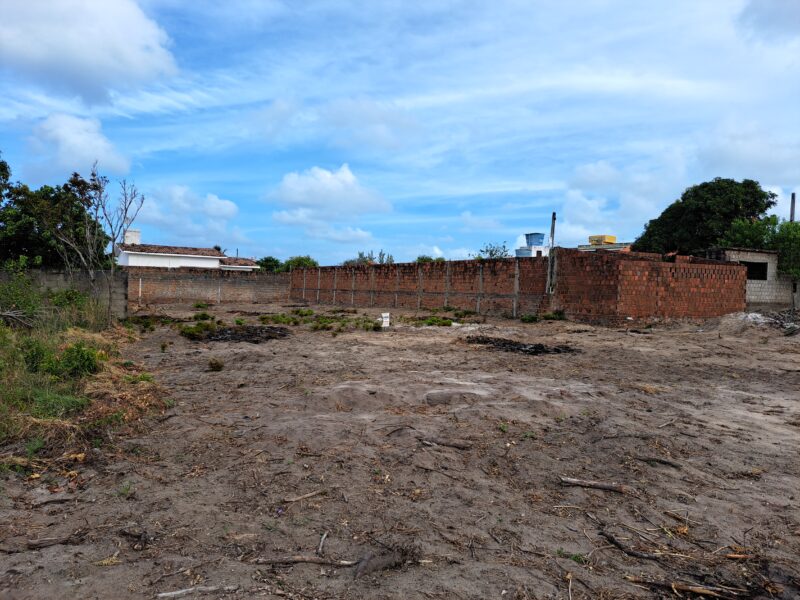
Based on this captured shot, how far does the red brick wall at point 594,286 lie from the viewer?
17.7 metres

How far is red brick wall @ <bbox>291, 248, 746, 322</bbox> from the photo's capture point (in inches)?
698

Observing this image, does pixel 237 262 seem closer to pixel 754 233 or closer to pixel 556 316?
pixel 556 316

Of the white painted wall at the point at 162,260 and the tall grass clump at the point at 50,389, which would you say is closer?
the tall grass clump at the point at 50,389

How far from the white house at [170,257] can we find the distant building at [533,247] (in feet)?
74.9

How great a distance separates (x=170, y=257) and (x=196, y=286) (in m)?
14.9

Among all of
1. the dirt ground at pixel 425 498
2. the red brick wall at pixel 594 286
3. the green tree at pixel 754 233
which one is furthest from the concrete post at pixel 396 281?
the dirt ground at pixel 425 498

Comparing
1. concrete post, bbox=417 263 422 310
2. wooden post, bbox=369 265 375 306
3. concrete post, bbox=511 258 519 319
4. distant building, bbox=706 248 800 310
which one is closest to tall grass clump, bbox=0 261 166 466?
concrete post, bbox=511 258 519 319

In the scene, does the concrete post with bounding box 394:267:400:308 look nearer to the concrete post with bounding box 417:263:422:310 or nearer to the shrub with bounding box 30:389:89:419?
the concrete post with bounding box 417:263:422:310

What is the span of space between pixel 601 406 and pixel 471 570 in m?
4.21

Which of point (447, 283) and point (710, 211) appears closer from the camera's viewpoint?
point (447, 283)

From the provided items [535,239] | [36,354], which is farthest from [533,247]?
[36,354]

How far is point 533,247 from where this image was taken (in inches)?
1599

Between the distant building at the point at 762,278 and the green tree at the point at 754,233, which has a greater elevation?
the green tree at the point at 754,233

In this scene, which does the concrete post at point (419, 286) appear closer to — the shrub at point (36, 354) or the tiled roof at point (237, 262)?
the shrub at point (36, 354)
